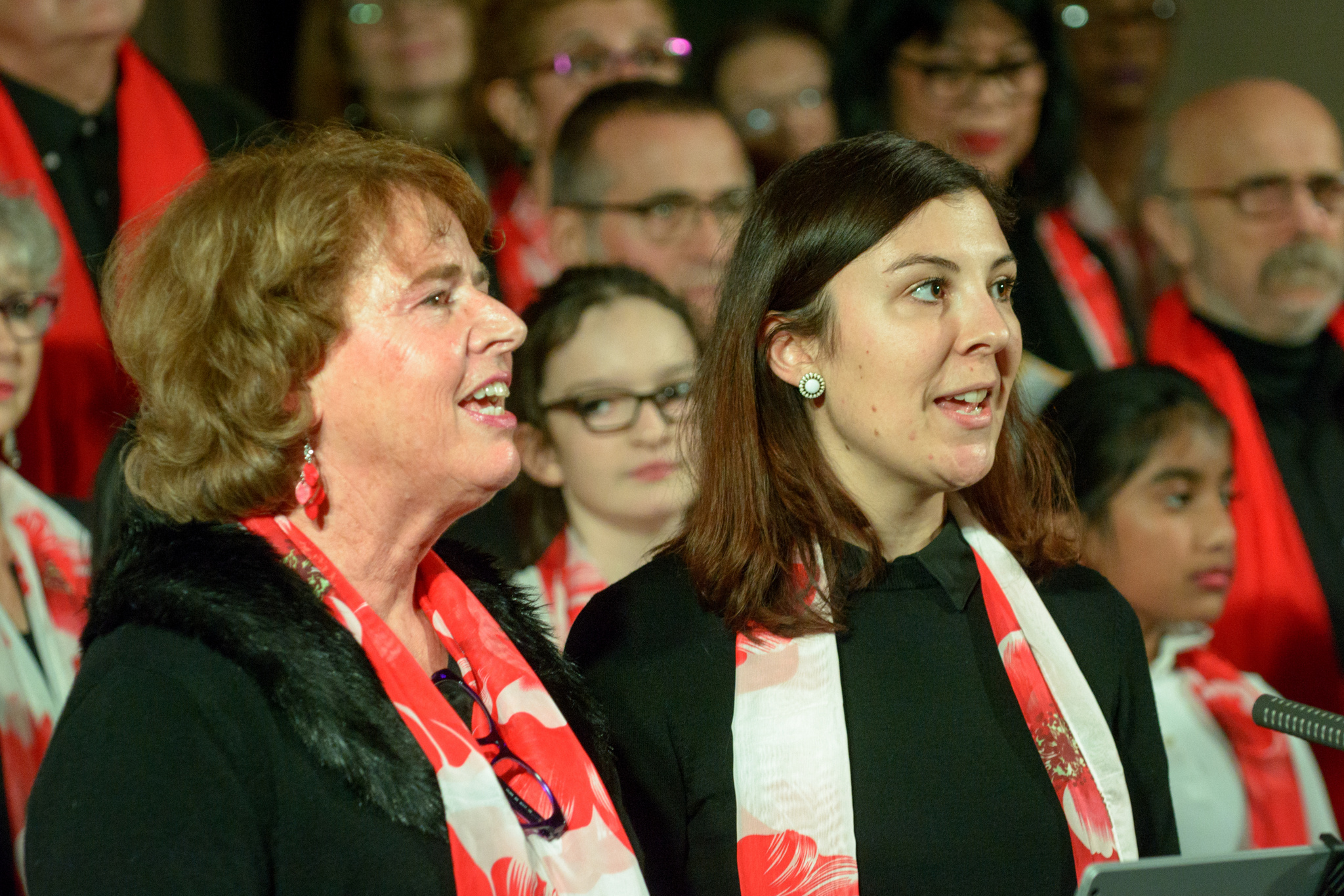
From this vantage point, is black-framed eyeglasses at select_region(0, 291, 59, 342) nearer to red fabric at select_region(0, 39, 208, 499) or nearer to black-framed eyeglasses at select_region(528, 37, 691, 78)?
red fabric at select_region(0, 39, 208, 499)

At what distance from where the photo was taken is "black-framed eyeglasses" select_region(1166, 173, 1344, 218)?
3.55 m

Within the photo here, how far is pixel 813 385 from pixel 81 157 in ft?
5.96

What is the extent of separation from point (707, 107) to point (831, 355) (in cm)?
173

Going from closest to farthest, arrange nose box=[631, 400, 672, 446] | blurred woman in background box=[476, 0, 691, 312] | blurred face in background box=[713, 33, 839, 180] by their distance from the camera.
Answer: nose box=[631, 400, 672, 446] < blurred woman in background box=[476, 0, 691, 312] < blurred face in background box=[713, 33, 839, 180]

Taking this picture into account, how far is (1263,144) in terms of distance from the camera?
3562mm

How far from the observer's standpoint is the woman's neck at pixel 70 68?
2871 mm

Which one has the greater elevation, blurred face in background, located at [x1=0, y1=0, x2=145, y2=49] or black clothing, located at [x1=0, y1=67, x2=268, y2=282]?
blurred face in background, located at [x1=0, y1=0, x2=145, y2=49]

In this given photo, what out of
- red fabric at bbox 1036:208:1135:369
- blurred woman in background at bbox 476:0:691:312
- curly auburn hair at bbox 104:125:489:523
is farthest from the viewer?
blurred woman in background at bbox 476:0:691:312

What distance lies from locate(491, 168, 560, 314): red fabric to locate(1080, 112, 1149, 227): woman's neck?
1.80 metres

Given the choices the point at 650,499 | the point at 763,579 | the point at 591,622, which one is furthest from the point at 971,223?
the point at 650,499

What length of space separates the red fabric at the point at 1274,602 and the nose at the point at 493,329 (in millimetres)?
1882

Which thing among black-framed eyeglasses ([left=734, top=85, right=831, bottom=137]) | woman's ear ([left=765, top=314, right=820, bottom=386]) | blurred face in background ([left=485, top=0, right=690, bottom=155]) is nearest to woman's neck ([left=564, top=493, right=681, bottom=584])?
woman's ear ([left=765, top=314, right=820, bottom=386])

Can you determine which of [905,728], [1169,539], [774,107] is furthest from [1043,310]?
[905,728]

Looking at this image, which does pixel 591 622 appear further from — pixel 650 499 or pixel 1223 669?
pixel 1223 669
